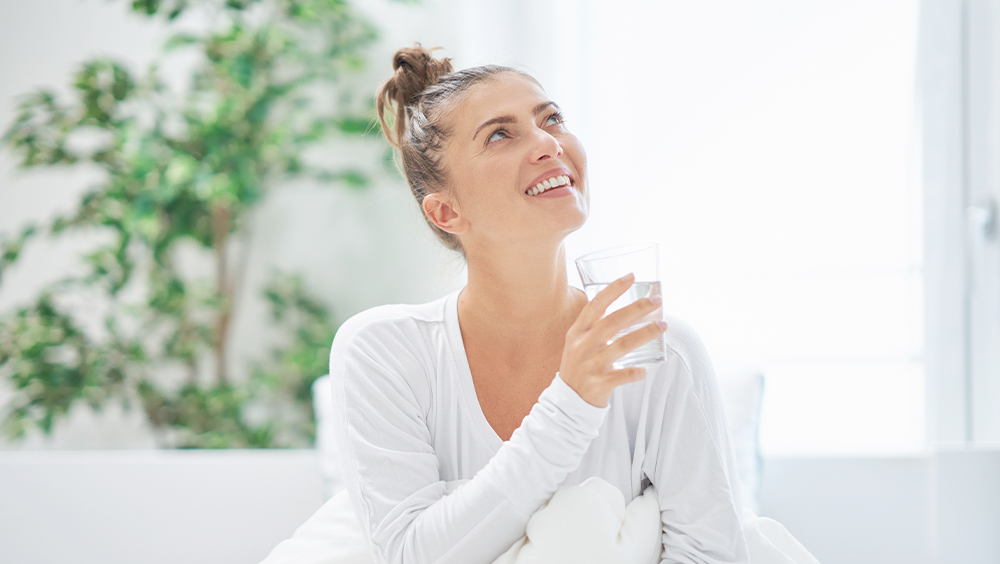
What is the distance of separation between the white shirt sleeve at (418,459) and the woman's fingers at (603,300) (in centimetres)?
9

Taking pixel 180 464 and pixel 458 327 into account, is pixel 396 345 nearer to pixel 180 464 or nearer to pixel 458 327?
pixel 458 327

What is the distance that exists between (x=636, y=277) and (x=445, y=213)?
1.58ft

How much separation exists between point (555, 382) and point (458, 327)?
1.12ft

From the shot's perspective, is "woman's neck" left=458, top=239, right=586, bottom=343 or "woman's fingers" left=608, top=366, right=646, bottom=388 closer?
"woman's fingers" left=608, top=366, right=646, bottom=388

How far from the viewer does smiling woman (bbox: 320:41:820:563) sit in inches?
36.8

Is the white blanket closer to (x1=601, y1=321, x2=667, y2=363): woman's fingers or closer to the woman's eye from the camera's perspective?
(x1=601, y1=321, x2=667, y2=363): woman's fingers

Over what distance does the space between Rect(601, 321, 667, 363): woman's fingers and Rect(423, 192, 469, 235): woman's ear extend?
439 millimetres

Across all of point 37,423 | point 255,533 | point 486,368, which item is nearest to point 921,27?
point 486,368

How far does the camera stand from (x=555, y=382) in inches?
36.1

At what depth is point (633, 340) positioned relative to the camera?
84 cm

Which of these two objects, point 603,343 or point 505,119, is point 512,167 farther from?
point 603,343

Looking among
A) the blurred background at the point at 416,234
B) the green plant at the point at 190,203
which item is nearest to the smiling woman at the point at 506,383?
the blurred background at the point at 416,234

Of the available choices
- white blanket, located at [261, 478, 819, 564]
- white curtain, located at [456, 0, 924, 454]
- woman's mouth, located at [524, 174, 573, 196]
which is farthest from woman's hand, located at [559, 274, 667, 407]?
white curtain, located at [456, 0, 924, 454]

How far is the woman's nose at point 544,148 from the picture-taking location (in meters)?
1.09
